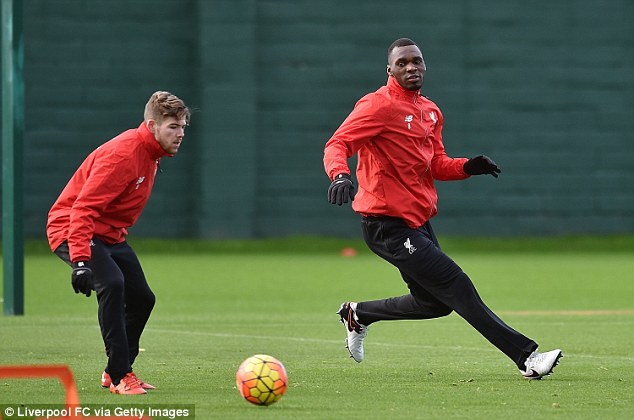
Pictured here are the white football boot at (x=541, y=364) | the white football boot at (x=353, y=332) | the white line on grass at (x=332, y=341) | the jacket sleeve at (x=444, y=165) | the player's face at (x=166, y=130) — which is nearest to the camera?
the player's face at (x=166, y=130)

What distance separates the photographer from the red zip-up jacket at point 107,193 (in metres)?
7.36

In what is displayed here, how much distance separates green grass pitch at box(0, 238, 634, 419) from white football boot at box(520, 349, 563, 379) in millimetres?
93

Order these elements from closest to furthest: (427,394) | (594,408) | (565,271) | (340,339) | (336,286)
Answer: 1. (594,408)
2. (427,394)
3. (340,339)
4. (336,286)
5. (565,271)

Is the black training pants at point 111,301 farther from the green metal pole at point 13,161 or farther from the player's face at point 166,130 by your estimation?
the green metal pole at point 13,161

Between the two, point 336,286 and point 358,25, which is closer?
point 336,286

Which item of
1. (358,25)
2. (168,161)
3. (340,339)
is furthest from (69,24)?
(340,339)

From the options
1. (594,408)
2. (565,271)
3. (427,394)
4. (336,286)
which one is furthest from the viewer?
(565,271)

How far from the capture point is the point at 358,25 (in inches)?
867

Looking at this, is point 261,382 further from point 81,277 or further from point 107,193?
point 107,193

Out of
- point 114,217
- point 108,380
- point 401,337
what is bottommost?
point 401,337

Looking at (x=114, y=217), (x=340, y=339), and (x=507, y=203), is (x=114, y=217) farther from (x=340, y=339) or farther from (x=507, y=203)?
(x=507, y=203)

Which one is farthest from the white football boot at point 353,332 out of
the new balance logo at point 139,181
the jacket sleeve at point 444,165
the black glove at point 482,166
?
the new balance logo at point 139,181

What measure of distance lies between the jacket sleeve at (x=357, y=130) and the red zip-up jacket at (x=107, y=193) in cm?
108

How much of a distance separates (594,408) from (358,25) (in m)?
15.7
